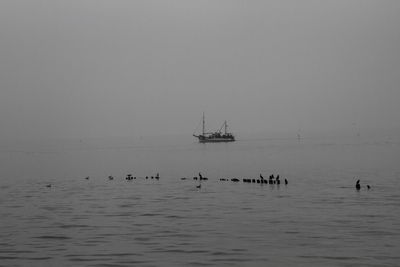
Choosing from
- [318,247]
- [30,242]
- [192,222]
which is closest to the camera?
[318,247]

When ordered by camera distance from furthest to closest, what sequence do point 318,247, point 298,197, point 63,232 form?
point 298,197, point 63,232, point 318,247

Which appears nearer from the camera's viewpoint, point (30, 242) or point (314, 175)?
point (30, 242)

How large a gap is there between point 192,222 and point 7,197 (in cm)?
3265

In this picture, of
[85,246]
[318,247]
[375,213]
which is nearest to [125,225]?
[85,246]

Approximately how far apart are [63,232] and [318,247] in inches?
786

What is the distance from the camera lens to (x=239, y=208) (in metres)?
51.8

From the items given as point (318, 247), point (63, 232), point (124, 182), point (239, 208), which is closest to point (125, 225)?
point (63, 232)

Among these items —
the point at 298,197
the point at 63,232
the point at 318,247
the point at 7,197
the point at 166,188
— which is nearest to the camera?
the point at 318,247

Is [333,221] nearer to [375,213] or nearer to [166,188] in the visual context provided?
[375,213]

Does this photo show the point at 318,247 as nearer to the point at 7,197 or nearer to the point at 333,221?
the point at 333,221

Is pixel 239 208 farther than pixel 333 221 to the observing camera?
Yes

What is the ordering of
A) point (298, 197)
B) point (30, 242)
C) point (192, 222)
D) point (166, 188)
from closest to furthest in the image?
point (30, 242) < point (192, 222) < point (298, 197) < point (166, 188)

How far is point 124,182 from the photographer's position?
85875 millimetres

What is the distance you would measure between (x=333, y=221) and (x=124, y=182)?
48.6 metres
